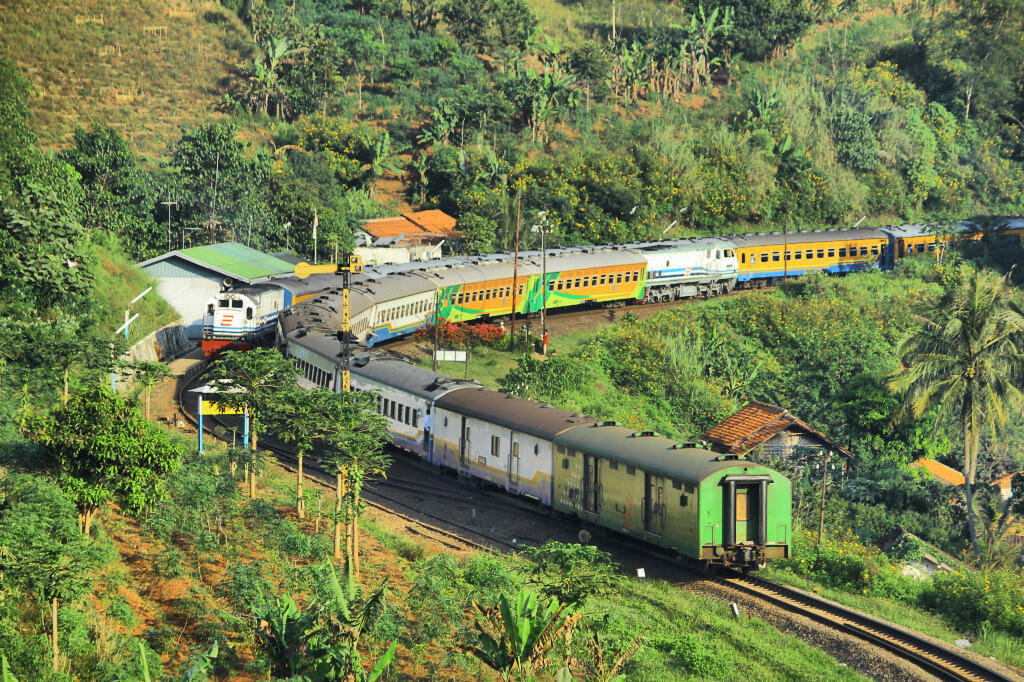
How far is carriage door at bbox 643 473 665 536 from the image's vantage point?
28.0 m

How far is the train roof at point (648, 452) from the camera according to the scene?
89.6 feet

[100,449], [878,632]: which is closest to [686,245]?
[878,632]

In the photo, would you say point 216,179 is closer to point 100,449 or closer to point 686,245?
point 686,245

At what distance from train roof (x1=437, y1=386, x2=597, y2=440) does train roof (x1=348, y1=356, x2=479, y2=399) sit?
2.69 feet

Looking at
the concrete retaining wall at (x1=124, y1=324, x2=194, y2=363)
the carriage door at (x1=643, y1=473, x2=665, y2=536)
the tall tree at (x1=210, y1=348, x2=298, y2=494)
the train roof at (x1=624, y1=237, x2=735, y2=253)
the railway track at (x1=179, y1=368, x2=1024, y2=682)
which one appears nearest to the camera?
the railway track at (x1=179, y1=368, x2=1024, y2=682)

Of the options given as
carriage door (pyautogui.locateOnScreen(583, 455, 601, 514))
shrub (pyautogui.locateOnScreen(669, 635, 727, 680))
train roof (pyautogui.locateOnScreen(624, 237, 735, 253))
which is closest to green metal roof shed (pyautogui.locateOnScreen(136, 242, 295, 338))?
train roof (pyautogui.locateOnScreen(624, 237, 735, 253))

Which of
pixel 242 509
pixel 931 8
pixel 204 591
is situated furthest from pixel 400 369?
pixel 931 8

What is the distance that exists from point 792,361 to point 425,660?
41175mm

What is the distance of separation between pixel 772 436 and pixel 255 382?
18.3 m

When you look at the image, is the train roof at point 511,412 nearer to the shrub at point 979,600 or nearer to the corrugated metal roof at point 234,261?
the shrub at point 979,600

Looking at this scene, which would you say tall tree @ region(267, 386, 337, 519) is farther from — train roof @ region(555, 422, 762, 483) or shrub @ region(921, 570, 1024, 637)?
shrub @ region(921, 570, 1024, 637)

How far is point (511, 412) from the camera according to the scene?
33969mm

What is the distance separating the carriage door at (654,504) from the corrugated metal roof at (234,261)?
1205 inches

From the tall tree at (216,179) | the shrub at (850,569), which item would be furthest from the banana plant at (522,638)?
the tall tree at (216,179)
